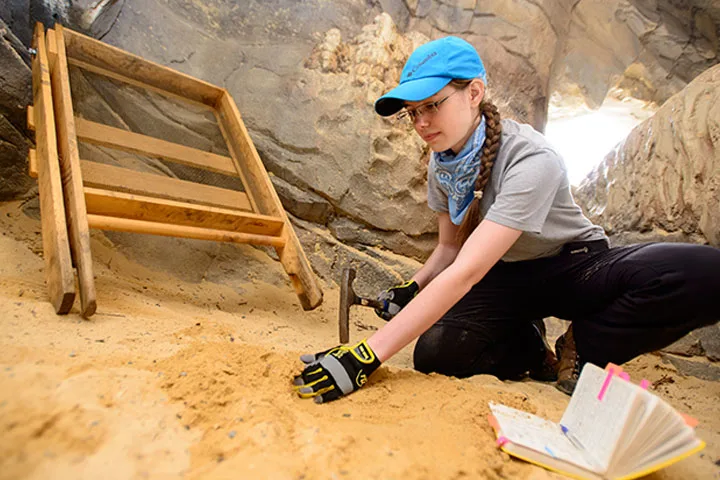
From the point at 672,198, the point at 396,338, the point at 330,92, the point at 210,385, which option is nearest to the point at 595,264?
the point at 396,338

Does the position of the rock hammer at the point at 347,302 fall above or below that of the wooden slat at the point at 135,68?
below

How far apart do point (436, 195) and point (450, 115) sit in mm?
452

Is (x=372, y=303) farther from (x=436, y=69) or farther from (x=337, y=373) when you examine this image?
(x=436, y=69)

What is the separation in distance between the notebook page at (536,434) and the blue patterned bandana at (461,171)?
68 cm

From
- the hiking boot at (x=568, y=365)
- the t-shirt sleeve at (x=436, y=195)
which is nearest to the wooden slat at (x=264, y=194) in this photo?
the t-shirt sleeve at (x=436, y=195)

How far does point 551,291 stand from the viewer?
158cm

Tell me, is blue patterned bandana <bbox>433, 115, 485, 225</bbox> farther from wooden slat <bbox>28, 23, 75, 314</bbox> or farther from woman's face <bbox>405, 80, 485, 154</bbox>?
wooden slat <bbox>28, 23, 75, 314</bbox>

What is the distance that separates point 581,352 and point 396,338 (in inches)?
31.0

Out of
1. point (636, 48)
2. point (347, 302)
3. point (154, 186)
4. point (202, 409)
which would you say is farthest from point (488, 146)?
point (636, 48)

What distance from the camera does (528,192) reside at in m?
1.24

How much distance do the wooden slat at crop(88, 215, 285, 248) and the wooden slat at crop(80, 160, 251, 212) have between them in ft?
0.94

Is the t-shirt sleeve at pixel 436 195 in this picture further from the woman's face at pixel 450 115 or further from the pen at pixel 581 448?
the pen at pixel 581 448

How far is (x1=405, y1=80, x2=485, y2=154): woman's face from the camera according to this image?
52.4 inches

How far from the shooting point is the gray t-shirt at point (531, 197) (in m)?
1.23
